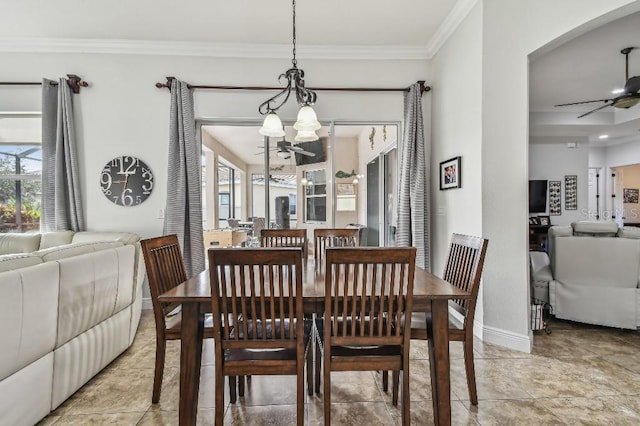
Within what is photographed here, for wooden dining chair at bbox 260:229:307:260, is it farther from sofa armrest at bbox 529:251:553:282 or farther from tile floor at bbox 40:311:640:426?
sofa armrest at bbox 529:251:553:282

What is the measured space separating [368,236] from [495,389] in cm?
285

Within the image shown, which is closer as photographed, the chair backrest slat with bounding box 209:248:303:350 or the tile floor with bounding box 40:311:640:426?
the chair backrest slat with bounding box 209:248:303:350

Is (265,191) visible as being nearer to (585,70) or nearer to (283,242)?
(283,242)

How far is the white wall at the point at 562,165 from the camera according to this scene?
24.1 ft

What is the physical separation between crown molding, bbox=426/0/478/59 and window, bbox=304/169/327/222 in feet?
6.10

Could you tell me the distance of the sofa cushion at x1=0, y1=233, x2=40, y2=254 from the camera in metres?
3.22

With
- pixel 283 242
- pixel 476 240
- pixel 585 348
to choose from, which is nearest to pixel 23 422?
pixel 283 242

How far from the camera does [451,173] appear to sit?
3.38 m

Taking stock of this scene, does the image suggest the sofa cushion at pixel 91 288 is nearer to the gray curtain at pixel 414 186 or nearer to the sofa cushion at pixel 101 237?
the sofa cushion at pixel 101 237

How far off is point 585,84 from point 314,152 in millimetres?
4026

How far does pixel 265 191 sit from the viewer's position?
411 centimetres

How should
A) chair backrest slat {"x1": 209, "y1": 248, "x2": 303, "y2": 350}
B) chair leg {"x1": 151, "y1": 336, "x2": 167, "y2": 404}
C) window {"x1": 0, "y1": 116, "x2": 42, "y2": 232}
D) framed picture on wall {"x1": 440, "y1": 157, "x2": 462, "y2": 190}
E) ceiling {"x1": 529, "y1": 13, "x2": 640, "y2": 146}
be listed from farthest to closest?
window {"x1": 0, "y1": 116, "x2": 42, "y2": 232}
ceiling {"x1": 529, "y1": 13, "x2": 640, "y2": 146}
framed picture on wall {"x1": 440, "y1": 157, "x2": 462, "y2": 190}
chair leg {"x1": 151, "y1": 336, "x2": 167, "y2": 404}
chair backrest slat {"x1": 209, "y1": 248, "x2": 303, "y2": 350}

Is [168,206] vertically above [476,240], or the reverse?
[168,206]

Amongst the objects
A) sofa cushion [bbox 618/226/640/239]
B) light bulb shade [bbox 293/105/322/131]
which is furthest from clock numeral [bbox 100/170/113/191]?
sofa cushion [bbox 618/226/640/239]
